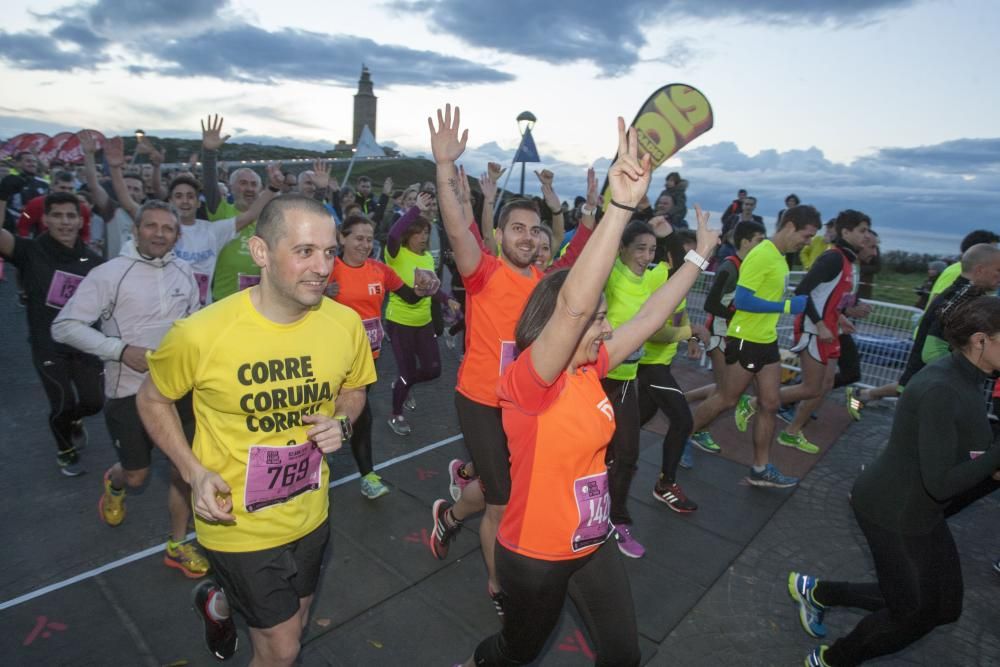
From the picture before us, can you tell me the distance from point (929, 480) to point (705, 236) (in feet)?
4.83

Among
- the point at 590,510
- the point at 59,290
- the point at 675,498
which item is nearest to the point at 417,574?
the point at 590,510

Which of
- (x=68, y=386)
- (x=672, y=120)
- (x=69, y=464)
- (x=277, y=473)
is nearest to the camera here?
(x=277, y=473)

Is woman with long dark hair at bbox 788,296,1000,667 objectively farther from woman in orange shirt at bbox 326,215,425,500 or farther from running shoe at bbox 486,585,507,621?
woman in orange shirt at bbox 326,215,425,500

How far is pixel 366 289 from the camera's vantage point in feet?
16.6

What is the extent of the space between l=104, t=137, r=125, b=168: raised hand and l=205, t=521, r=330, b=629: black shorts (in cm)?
454

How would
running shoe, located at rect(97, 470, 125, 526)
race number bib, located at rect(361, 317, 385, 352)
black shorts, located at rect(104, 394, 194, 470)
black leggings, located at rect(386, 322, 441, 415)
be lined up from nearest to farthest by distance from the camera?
black shorts, located at rect(104, 394, 194, 470)
running shoe, located at rect(97, 470, 125, 526)
race number bib, located at rect(361, 317, 385, 352)
black leggings, located at rect(386, 322, 441, 415)

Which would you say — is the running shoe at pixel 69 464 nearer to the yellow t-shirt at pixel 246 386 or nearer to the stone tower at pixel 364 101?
the yellow t-shirt at pixel 246 386

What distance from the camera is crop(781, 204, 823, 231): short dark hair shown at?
16.5 ft

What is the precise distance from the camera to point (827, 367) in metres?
5.97

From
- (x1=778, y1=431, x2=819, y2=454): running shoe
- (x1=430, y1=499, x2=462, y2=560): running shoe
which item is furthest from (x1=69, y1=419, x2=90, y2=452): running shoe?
(x1=778, y1=431, x2=819, y2=454): running shoe

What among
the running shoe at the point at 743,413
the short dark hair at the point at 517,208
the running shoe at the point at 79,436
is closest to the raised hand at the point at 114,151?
the running shoe at the point at 79,436

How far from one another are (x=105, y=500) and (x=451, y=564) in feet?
8.15

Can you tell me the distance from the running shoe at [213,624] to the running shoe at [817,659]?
3.00 metres

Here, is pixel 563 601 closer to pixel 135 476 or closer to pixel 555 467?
pixel 555 467
